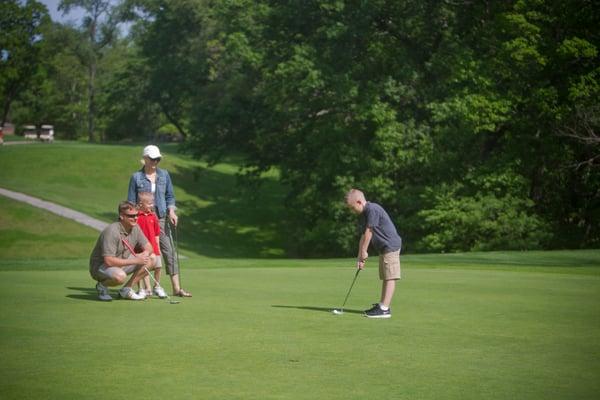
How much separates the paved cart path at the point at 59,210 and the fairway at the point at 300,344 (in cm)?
2956

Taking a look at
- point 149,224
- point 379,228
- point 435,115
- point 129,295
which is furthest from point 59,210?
point 379,228

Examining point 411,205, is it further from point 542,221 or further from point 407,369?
point 407,369

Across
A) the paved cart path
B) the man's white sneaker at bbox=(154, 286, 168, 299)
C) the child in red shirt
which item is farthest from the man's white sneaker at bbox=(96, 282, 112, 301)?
the paved cart path

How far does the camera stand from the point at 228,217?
5744 centimetres

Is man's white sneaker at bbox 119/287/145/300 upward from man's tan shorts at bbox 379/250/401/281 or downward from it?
downward

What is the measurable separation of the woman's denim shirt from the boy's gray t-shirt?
11.9ft

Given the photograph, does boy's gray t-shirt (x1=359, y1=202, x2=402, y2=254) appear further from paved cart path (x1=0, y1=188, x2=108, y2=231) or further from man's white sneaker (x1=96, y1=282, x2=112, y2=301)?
paved cart path (x1=0, y1=188, x2=108, y2=231)

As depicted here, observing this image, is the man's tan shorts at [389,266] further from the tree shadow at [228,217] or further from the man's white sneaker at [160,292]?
the tree shadow at [228,217]

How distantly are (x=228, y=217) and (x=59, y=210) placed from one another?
13.8m

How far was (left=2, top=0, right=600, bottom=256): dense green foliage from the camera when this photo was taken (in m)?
37.3

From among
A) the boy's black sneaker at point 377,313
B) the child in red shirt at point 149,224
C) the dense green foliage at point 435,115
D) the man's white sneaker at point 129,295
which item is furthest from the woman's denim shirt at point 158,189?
the dense green foliage at point 435,115

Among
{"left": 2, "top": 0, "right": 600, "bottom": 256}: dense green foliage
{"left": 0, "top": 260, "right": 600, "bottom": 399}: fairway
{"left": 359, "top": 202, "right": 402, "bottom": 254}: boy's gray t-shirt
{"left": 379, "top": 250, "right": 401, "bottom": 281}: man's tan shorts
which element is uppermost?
{"left": 2, "top": 0, "right": 600, "bottom": 256}: dense green foliage

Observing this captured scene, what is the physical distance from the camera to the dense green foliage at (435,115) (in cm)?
3731

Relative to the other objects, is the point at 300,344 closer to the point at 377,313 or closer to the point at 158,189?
the point at 377,313
